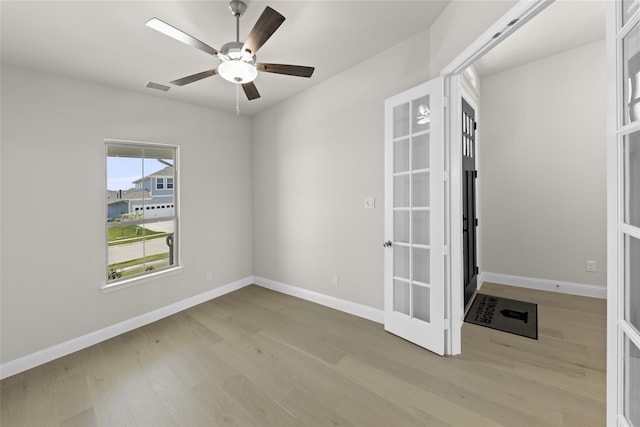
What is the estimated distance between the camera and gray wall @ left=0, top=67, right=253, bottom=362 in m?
2.40

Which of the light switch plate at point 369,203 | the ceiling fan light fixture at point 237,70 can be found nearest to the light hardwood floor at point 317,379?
the light switch plate at point 369,203

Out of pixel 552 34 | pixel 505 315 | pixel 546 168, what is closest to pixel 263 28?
pixel 552 34

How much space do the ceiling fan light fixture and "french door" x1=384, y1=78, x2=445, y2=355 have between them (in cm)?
140

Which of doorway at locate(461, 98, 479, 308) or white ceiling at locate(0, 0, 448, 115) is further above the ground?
white ceiling at locate(0, 0, 448, 115)

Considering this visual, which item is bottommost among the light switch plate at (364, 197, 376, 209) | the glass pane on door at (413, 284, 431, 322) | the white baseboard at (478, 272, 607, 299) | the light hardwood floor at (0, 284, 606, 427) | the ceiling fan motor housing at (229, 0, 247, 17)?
the light hardwood floor at (0, 284, 606, 427)

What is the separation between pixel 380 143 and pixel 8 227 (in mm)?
3570

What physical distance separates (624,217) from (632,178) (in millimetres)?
135

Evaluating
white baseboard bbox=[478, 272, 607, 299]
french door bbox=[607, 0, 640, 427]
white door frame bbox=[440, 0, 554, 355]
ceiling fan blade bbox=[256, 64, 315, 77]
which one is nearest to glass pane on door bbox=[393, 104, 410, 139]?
white door frame bbox=[440, 0, 554, 355]

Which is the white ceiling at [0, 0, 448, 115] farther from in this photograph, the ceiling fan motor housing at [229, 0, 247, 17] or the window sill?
the window sill

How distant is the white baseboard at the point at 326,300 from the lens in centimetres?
302

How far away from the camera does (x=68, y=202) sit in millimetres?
2697

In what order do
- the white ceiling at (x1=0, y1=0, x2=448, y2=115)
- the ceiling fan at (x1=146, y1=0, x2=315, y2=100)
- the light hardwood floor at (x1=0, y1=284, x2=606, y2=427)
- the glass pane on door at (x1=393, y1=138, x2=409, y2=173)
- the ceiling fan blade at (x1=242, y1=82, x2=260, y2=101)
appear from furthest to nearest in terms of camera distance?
the glass pane on door at (x1=393, y1=138, x2=409, y2=173), the ceiling fan blade at (x1=242, y1=82, x2=260, y2=101), the white ceiling at (x1=0, y1=0, x2=448, y2=115), the light hardwood floor at (x1=0, y1=284, x2=606, y2=427), the ceiling fan at (x1=146, y1=0, x2=315, y2=100)

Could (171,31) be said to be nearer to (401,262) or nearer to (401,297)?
(401,262)

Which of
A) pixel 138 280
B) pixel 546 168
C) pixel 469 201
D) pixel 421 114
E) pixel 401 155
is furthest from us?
pixel 546 168
